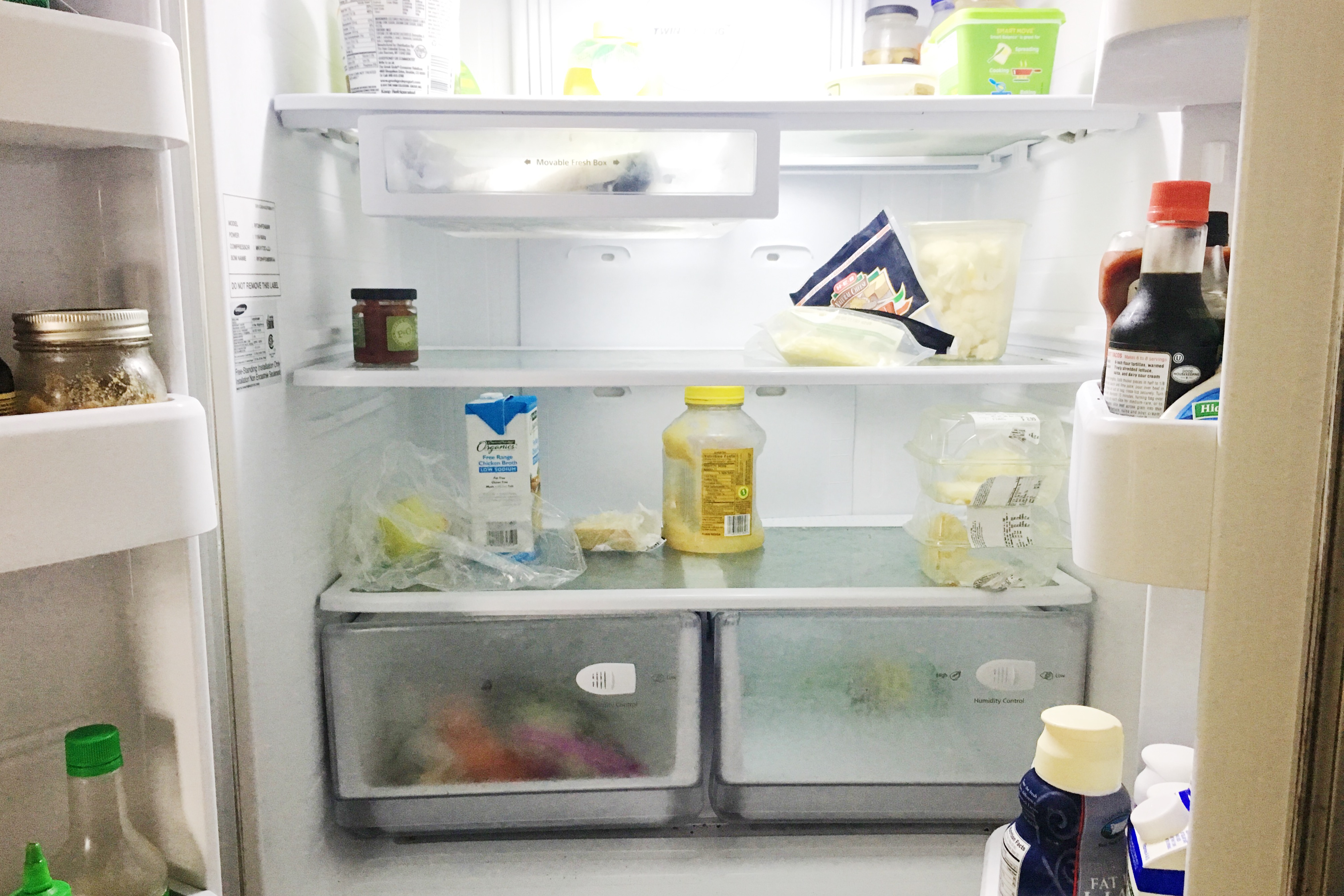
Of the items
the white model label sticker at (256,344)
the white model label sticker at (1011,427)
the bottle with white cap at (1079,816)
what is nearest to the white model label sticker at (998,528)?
Answer: the white model label sticker at (1011,427)

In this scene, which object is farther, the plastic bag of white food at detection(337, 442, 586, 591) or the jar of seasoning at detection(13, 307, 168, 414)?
the plastic bag of white food at detection(337, 442, 586, 591)

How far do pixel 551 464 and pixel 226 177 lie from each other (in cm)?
81

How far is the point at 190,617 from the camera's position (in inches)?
27.5

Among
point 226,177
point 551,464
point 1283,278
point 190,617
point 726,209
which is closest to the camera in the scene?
point 1283,278

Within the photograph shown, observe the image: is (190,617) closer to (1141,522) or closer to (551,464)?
(1141,522)

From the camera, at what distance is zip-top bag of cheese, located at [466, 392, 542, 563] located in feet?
4.12

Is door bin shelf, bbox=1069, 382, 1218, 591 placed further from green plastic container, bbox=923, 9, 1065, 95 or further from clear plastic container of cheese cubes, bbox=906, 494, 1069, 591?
green plastic container, bbox=923, 9, 1065, 95

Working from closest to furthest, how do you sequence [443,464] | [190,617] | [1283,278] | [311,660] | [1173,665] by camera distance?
[1283,278], [190,617], [1173,665], [311,660], [443,464]

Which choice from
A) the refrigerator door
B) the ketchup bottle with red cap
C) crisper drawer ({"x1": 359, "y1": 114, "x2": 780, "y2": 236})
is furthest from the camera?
crisper drawer ({"x1": 359, "y1": 114, "x2": 780, "y2": 236})

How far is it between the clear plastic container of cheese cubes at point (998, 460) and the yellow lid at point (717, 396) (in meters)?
0.29

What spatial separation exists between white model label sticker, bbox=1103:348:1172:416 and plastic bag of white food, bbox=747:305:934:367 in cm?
55

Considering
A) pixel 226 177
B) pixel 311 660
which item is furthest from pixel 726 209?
pixel 311 660

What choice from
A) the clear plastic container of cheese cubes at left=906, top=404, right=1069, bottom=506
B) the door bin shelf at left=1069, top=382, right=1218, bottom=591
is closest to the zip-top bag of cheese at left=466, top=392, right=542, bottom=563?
the clear plastic container of cheese cubes at left=906, top=404, right=1069, bottom=506

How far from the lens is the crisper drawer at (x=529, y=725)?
4.11ft
